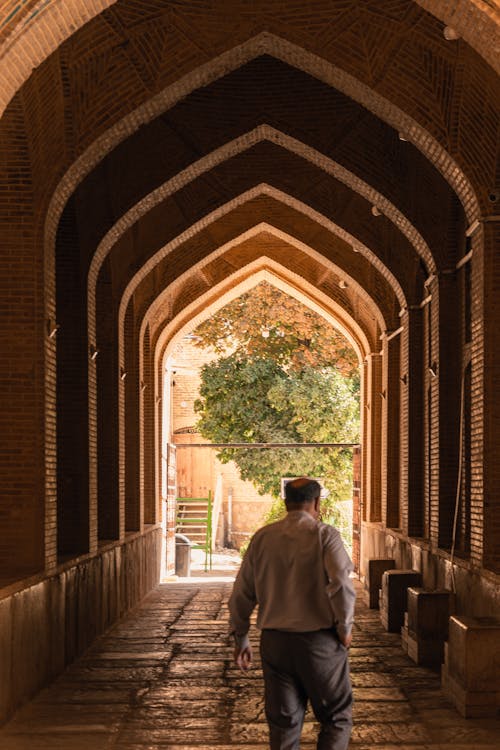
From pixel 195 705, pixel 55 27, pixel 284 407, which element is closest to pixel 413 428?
pixel 195 705

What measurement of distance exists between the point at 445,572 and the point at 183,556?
1065 centimetres

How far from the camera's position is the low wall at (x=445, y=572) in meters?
7.81

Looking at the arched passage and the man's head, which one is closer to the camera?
the man's head

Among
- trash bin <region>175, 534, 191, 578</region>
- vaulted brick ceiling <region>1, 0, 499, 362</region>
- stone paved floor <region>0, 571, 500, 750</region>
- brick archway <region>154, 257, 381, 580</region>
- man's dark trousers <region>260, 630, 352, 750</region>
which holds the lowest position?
trash bin <region>175, 534, 191, 578</region>

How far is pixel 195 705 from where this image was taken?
6.92 m

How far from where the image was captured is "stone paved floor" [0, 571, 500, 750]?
6.02 meters

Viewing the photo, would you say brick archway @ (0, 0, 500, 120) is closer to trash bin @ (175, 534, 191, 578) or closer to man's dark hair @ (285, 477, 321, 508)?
man's dark hair @ (285, 477, 321, 508)

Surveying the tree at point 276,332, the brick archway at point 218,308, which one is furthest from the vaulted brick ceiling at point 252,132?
the tree at point 276,332

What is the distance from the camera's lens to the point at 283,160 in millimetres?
12430

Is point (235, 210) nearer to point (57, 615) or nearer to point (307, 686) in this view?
point (57, 615)

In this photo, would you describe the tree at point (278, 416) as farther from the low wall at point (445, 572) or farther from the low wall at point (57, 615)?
the low wall at point (57, 615)

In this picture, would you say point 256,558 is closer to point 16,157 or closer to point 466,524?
point 16,157

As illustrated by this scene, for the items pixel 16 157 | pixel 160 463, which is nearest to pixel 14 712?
pixel 16 157

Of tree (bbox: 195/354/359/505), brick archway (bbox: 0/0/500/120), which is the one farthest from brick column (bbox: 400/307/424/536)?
tree (bbox: 195/354/359/505)
